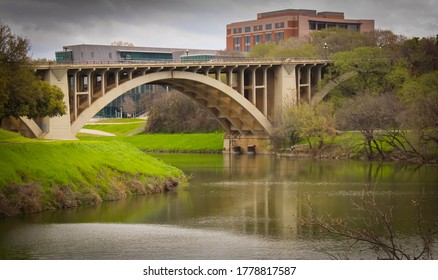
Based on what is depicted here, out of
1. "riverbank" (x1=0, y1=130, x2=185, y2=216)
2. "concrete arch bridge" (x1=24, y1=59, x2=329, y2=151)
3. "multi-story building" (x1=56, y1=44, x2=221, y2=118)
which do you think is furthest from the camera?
"multi-story building" (x1=56, y1=44, x2=221, y2=118)

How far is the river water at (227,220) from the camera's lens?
24.6m

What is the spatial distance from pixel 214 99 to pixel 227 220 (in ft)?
123

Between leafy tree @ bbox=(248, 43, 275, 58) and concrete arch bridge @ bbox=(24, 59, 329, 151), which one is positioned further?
leafy tree @ bbox=(248, 43, 275, 58)

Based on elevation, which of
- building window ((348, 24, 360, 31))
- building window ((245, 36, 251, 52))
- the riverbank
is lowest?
the riverbank

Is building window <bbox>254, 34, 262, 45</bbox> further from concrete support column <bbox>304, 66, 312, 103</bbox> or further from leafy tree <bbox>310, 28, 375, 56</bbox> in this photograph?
concrete support column <bbox>304, 66, 312, 103</bbox>

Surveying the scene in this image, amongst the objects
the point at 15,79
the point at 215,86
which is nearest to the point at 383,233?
the point at 15,79

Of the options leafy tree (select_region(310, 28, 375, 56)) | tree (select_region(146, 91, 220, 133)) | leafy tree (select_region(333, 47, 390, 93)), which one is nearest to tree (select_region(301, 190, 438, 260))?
leafy tree (select_region(333, 47, 390, 93))

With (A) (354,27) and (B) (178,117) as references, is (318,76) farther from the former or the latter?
(B) (178,117)

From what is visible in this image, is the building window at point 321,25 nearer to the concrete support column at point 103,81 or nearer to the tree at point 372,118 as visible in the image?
the tree at point 372,118

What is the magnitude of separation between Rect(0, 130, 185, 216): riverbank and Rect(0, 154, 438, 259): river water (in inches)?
28.8

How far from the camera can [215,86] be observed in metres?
63.4

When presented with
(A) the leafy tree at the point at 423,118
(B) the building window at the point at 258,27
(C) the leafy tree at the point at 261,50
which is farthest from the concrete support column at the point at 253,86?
(A) the leafy tree at the point at 423,118

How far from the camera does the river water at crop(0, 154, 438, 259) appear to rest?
24641 millimetres

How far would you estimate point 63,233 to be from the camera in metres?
27.5
